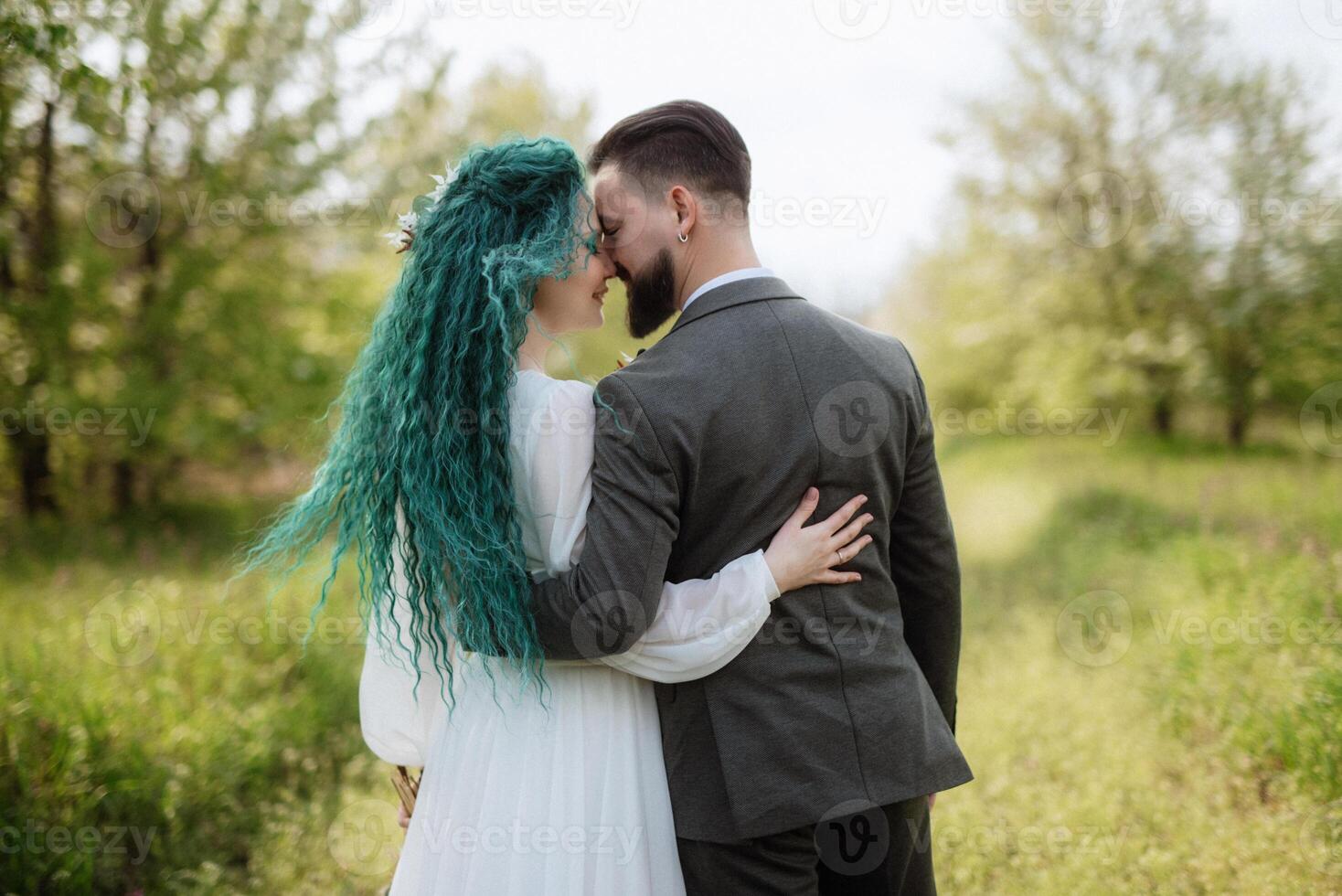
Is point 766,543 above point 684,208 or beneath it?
beneath

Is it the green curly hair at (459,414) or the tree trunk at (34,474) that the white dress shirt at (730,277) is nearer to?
the green curly hair at (459,414)

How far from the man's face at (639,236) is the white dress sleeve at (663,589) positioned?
1.21 feet

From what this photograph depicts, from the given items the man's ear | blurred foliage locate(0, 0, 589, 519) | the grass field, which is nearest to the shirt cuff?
the man's ear

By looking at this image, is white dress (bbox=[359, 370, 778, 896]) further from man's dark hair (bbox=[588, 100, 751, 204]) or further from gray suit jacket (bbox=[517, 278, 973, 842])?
man's dark hair (bbox=[588, 100, 751, 204])

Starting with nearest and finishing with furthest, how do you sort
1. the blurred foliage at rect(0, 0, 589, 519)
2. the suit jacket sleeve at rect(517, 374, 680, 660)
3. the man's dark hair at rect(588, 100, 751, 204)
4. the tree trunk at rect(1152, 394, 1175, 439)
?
the suit jacket sleeve at rect(517, 374, 680, 660), the man's dark hair at rect(588, 100, 751, 204), the blurred foliage at rect(0, 0, 589, 519), the tree trunk at rect(1152, 394, 1175, 439)

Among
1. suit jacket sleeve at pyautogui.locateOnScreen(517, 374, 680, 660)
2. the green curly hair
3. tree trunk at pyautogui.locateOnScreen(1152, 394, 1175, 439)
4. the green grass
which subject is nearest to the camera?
suit jacket sleeve at pyautogui.locateOnScreen(517, 374, 680, 660)

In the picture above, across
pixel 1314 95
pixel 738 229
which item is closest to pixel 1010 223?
pixel 1314 95

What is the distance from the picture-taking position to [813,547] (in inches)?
70.9

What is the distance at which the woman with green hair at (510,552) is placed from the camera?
1.78 m

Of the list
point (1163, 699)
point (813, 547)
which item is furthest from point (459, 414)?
point (1163, 699)

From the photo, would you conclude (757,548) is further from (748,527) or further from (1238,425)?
(1238,425)

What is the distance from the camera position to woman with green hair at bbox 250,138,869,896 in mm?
1777

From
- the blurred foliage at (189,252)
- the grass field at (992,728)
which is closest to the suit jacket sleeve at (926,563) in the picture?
the grass field at (992,728)

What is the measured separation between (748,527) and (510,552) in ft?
1.60
